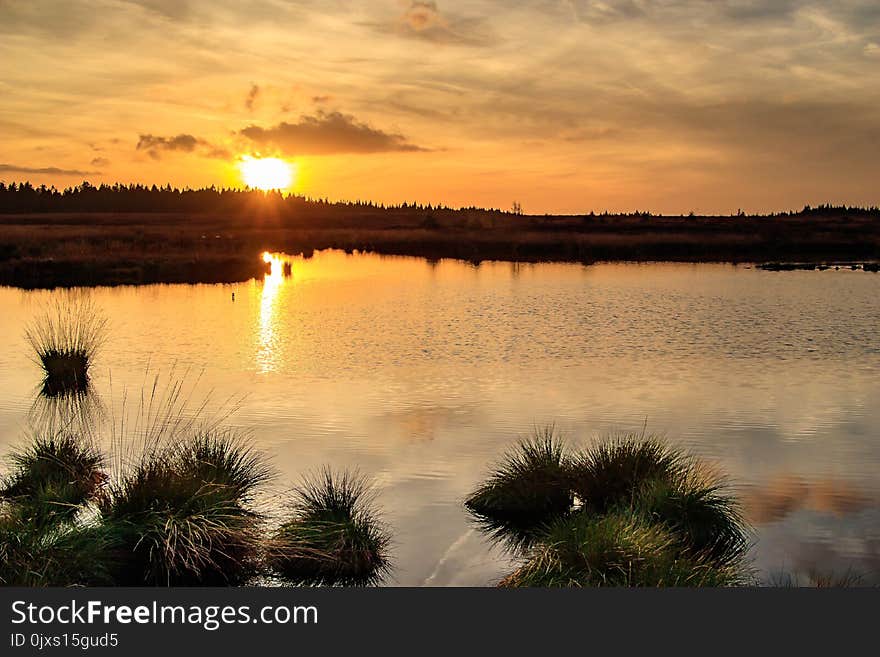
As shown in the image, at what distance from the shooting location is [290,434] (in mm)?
13156

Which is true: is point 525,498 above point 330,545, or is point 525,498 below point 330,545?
above

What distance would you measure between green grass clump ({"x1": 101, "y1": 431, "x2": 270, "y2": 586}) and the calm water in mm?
1388

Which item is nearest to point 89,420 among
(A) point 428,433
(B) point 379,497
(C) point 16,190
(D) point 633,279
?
(A) point 428,433

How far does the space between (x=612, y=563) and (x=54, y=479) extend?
5.82 meters

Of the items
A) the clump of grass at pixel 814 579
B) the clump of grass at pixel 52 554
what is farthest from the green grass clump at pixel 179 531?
the clump of grass at pixel 814 579

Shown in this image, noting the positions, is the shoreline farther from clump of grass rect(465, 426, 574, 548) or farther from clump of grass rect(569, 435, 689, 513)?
clump of grass rect(569, 435, 689, 513)

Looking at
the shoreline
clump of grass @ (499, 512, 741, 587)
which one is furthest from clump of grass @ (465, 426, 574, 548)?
the shoreline

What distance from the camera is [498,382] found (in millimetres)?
17453

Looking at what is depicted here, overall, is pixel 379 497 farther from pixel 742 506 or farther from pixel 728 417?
pixel 728 417

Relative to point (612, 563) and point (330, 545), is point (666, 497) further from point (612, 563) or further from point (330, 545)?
point (330, 545)

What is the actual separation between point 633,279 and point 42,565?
37.2m

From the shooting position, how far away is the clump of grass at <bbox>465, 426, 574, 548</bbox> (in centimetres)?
916

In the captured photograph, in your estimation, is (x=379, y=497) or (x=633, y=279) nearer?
(x=379, y=497)

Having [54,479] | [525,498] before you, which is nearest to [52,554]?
[54,479]
